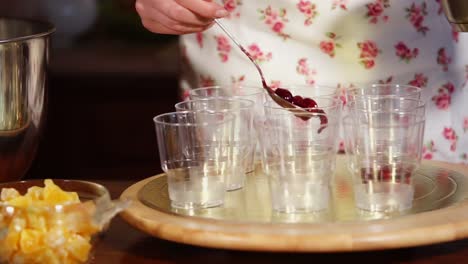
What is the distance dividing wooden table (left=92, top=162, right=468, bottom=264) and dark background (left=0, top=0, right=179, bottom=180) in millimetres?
1730

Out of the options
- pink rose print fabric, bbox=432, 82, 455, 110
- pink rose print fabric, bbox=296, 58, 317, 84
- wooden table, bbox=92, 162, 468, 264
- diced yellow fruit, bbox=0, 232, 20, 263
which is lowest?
wooden table, bbox=92, 162, 468, 264

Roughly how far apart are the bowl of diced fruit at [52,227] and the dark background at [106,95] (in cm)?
188

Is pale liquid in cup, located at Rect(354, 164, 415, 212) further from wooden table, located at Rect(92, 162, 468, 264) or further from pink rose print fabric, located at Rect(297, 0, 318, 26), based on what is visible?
pink rose print fabric, located at Rect(297, 0, 318, 26)

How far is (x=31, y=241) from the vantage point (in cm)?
118

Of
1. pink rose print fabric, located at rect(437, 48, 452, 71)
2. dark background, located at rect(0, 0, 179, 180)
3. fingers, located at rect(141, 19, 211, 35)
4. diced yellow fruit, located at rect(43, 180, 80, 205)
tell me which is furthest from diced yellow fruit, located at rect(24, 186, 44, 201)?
dark background, located at rect(0, 0, 179, 180)

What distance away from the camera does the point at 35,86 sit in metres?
1.64

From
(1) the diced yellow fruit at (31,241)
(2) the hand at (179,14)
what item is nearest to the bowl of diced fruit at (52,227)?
(1) the diced yellow fruit at (31,241)

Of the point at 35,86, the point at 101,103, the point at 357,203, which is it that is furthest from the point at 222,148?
the point at 101,103

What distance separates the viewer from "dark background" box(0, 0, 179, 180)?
3.17 meters

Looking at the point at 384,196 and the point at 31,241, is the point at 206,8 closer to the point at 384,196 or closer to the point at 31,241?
the point at 384,196

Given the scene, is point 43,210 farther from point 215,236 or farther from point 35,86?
point 35,86

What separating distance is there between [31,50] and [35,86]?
2.3 inches

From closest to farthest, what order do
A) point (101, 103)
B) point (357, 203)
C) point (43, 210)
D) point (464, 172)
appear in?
1. point (43, 210)
2. point (357, 203)
3. point (464, 172)
4. point (101, 103)

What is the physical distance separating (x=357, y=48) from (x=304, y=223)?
630 mm
